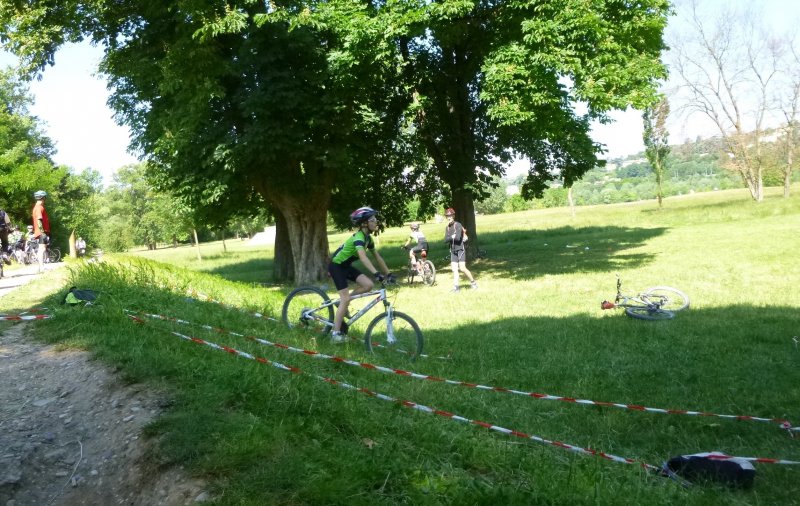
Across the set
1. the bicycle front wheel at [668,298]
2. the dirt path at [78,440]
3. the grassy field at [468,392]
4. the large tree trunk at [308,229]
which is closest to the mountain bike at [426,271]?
the large tree trunk at [308,229]

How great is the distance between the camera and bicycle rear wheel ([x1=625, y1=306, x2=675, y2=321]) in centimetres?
1105

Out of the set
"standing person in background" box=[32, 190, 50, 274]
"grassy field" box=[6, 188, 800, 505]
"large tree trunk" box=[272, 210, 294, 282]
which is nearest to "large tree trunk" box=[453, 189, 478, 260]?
"large tree trunk" box=[272, 210, 294, 282]

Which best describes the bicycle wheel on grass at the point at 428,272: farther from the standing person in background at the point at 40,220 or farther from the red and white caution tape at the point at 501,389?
the red and white caution tape at the point at 501,389

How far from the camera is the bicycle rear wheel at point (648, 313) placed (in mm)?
11055

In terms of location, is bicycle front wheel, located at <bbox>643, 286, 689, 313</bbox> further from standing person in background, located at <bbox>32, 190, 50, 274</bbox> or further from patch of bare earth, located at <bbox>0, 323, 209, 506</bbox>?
standing person in background, located at <bbox>32, 190, 50, 274</bbox>

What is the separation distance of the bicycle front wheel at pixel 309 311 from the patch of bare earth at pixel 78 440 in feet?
12.8

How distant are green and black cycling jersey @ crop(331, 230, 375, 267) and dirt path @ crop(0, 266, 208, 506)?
11.9 ft

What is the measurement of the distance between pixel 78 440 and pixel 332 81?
14372mm

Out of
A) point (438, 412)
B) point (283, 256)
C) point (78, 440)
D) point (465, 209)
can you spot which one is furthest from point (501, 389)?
point (283, 256)

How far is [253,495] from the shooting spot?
343 centimetres

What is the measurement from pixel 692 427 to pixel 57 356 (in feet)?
19.9

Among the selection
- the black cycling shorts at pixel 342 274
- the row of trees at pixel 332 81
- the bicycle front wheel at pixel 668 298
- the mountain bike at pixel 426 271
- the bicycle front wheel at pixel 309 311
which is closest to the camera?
the black cycling shorts at pixel 342 274

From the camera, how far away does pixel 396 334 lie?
28.4ft

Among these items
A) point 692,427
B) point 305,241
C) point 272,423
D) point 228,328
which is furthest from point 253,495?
point 305,241
